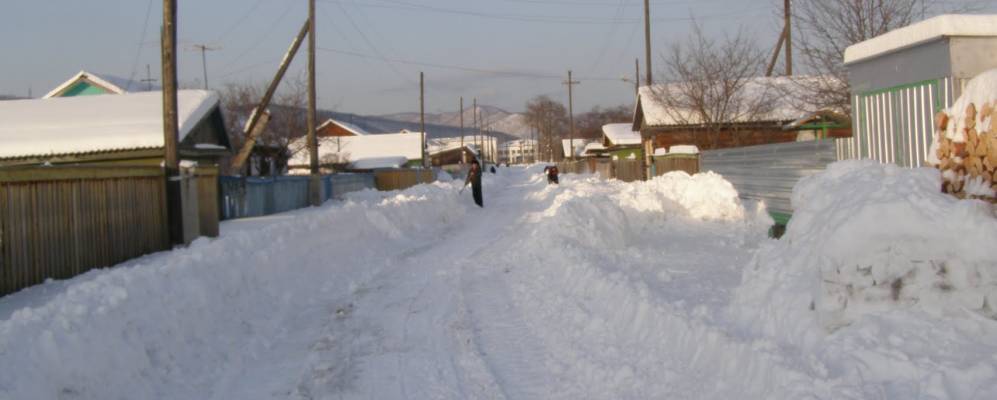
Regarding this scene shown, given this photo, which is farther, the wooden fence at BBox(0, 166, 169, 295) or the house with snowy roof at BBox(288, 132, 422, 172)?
the house with snowy roof at BBox(288, 132, 422, 172)

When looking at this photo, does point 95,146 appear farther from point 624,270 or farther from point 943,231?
point 943,231

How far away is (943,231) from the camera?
536 centimetres

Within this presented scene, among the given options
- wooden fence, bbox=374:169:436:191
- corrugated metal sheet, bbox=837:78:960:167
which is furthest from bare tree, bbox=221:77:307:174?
corrugated metal sheet, bbox=837:78:960:167

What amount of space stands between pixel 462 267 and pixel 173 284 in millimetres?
5670

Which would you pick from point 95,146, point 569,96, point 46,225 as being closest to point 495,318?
point 46,225

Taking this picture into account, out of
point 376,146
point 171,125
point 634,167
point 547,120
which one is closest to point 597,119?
point 547,120

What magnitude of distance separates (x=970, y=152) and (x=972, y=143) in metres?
0.08

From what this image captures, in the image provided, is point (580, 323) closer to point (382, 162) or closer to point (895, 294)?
point (895, 294)

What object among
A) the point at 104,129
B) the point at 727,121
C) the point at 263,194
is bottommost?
the point at 263,194

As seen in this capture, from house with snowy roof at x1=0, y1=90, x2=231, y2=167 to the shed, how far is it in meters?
18.9

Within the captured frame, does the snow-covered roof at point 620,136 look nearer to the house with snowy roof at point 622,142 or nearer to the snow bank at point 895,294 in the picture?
the house with snowy roof at point 622,142

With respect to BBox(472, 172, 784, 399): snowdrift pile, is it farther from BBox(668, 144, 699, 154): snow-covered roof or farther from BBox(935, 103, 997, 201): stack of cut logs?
BBox(668, 144, 699, 154): snow-covered roof

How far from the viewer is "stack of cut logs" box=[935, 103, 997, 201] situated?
5.96 m

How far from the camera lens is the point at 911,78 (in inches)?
399
